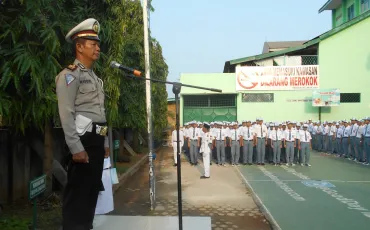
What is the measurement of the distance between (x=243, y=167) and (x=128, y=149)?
17.5 ft

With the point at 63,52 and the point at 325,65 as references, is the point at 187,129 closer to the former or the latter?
the point at 63,52

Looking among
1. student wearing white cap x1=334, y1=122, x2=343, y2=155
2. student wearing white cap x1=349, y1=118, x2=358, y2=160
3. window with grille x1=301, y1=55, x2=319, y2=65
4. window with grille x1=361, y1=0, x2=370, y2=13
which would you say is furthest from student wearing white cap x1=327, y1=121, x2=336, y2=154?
window with grille x1=361, y1=0, x2=370, y2=13

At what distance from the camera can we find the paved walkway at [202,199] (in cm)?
599

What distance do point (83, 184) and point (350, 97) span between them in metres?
21.0

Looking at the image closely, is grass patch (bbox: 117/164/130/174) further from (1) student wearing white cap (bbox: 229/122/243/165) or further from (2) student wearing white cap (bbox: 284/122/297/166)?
(2) student wearing white cap (bbox: 284/122/297/166)

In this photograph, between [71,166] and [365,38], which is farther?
[365,38]

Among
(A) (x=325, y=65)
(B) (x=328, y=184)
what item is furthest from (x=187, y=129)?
(A) (x=325, y=65)

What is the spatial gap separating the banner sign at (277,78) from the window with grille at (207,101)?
121cm

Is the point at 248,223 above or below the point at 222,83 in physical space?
below

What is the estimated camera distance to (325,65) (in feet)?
68.0

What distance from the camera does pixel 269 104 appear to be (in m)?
20.7

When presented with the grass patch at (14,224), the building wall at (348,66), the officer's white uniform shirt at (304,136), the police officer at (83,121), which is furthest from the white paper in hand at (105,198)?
the building wall at (348,66)

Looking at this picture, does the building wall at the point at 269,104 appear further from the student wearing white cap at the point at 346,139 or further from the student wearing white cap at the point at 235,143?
the student wearing white cap at the point at 235,143

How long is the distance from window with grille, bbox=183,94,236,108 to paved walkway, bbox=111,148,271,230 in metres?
10.6
